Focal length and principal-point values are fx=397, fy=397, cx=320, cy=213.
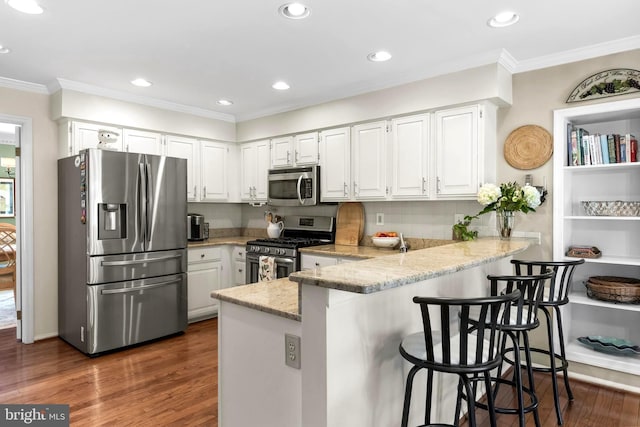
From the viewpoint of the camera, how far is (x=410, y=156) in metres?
3.64

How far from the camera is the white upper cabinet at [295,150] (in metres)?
4.42

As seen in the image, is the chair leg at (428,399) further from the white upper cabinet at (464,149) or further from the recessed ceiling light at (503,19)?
the recessed ceiling light at (503,19)

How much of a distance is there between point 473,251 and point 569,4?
156 centimetres

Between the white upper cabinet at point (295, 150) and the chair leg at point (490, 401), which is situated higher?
the white upper cabinet at point (295, 150)

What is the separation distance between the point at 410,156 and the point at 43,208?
3.57m

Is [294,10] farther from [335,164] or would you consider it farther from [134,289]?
[134,289]

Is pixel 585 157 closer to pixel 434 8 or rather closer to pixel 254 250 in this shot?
pixel 434 8

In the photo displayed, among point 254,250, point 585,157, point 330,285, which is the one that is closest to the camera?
point 330,285

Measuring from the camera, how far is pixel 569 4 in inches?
91.9

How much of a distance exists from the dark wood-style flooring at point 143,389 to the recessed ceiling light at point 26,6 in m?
2.50

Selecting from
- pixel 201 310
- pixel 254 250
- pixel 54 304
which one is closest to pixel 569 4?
pixel 254 250

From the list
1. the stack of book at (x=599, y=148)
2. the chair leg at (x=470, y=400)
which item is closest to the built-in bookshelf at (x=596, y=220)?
the stack of book at (x=599, y=148)

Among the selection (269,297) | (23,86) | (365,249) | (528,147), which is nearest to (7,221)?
(23,86)

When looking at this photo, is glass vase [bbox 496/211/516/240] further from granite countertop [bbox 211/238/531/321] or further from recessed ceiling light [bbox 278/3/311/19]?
recessed ceiling light [bbox 278/3/311/19]
